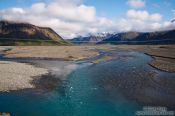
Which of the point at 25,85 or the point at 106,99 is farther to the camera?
the point at 25,85

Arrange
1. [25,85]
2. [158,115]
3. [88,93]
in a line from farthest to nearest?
[25,85] → [88,93] → [158,115]

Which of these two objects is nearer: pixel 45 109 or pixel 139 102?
pixel 45 109

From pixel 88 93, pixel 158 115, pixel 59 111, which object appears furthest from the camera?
pixel 88 93

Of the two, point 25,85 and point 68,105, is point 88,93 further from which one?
point 25,85

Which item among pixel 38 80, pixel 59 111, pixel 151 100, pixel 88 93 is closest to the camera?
pixel 59 111

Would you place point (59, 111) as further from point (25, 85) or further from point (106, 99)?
point (25, 85)

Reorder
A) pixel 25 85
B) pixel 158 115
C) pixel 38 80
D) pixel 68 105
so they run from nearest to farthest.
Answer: pixel 158 115 < pixel 68 105 < pixel 25 85 < pixel 38 80

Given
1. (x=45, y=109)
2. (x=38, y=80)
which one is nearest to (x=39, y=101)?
(x=45, y=109)

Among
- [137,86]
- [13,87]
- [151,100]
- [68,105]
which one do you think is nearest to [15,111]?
[68,105]
